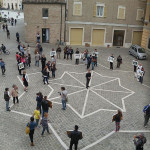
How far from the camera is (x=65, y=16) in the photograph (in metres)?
31.0

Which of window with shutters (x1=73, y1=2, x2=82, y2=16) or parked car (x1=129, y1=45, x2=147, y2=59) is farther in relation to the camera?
window with shutters (x1=73, y1=2, x2=82, y2=16)

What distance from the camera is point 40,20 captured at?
31.0 m

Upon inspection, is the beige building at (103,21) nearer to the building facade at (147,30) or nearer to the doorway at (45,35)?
the building facade at (147,30)

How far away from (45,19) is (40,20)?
0.70 meters

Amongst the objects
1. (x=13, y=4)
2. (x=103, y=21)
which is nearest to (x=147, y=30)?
(x=103, y=21)

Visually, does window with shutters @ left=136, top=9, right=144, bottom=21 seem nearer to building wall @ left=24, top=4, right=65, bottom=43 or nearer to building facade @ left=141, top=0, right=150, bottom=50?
building facade @ left=141, top=0, right=150, bottom=50

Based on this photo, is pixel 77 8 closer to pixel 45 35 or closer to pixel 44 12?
pixel 44 12

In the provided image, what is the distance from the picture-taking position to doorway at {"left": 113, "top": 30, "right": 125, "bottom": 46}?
111 feet

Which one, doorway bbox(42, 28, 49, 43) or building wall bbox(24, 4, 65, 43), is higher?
building wall bbox(24, 4, 65, 43)

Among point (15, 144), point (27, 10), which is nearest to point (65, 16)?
point (27, 10)

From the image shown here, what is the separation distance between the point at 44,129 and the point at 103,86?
8463 mm

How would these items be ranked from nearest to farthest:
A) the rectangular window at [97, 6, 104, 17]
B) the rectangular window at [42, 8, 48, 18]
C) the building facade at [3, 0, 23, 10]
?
1. the rectangular window at [42, 8, 48, 18]
2. the rectangular window at [97, 6, 104, 17]
3. the building facade at [3, 0, 23, 10]

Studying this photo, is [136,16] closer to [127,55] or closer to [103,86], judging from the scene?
[127,55]

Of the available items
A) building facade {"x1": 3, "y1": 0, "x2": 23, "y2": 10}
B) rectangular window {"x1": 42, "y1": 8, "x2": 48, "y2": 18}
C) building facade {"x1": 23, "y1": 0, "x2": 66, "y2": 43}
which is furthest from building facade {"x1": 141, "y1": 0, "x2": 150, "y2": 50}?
building facade {"x1": 3, "y1": 0, "x2": 23, "y2": 10}
